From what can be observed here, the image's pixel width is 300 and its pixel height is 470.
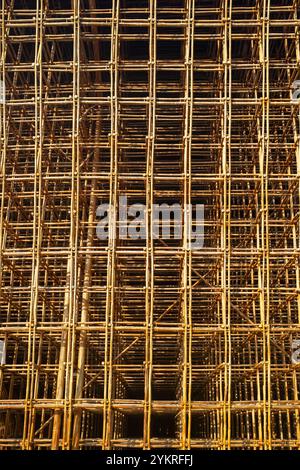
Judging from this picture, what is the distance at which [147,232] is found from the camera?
44.7ft

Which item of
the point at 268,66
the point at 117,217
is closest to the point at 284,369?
the point at 117,217

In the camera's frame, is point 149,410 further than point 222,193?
No

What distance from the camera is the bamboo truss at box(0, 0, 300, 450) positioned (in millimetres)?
13109

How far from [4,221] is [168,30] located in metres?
8.21

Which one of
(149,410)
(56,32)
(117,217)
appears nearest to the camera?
(149,410)

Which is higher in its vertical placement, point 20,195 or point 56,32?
point 56,32

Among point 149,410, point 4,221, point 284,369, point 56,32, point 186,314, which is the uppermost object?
point 56,32

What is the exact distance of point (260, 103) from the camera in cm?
1421

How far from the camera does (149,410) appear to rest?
12648 mm

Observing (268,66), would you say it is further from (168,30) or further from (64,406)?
(64,406)

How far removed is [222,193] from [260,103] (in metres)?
2.38

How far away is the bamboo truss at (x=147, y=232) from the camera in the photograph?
13109 millimetres
